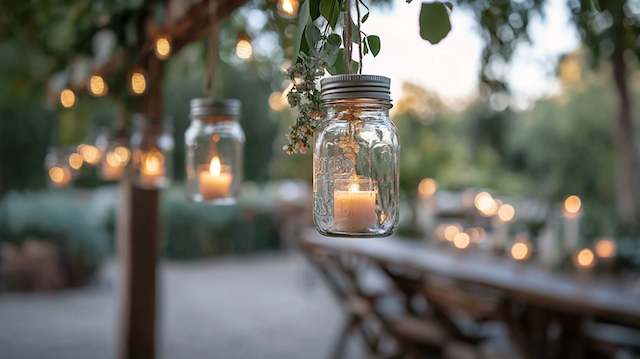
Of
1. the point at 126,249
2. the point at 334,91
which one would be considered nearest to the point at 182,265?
the point at 126,249

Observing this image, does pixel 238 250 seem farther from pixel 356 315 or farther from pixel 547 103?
pixel 356 315

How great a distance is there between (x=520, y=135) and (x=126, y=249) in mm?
6388

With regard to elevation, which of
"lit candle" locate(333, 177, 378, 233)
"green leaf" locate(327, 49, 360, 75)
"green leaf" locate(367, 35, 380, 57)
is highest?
"green leaf" locate(367, 35, 380, 57)

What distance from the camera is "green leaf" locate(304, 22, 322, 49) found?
3.01ft

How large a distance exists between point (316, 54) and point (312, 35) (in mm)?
30

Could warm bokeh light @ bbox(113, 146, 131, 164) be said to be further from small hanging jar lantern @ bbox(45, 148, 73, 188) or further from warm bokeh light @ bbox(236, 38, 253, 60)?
small hanging jar lantern @ bbox(45, 148, 73, 188)

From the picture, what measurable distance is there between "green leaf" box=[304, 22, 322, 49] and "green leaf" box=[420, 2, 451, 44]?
0.50 ft

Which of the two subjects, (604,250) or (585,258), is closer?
(585,258)

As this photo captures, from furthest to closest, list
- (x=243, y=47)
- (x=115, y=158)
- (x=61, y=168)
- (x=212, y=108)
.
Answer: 1. (x=61, y=168)
2. (x=115, y=158)
3. (x=243, y=47)
4. (x=212, y=108)

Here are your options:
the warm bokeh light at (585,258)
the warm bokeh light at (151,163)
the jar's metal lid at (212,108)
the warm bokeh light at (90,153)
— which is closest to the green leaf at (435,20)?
the jar's metal lid at (212,108)

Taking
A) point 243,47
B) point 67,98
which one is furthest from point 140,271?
point 243,47

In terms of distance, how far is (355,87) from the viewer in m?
0.89

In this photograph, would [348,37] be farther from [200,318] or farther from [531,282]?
[200,318]

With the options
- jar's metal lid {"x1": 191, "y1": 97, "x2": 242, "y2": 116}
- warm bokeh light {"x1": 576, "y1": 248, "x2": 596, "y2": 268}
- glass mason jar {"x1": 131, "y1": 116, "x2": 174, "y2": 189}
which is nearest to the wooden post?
glass mason jar {"x1": 131, "y1": 116, "x2": 174, "y2": 189}
